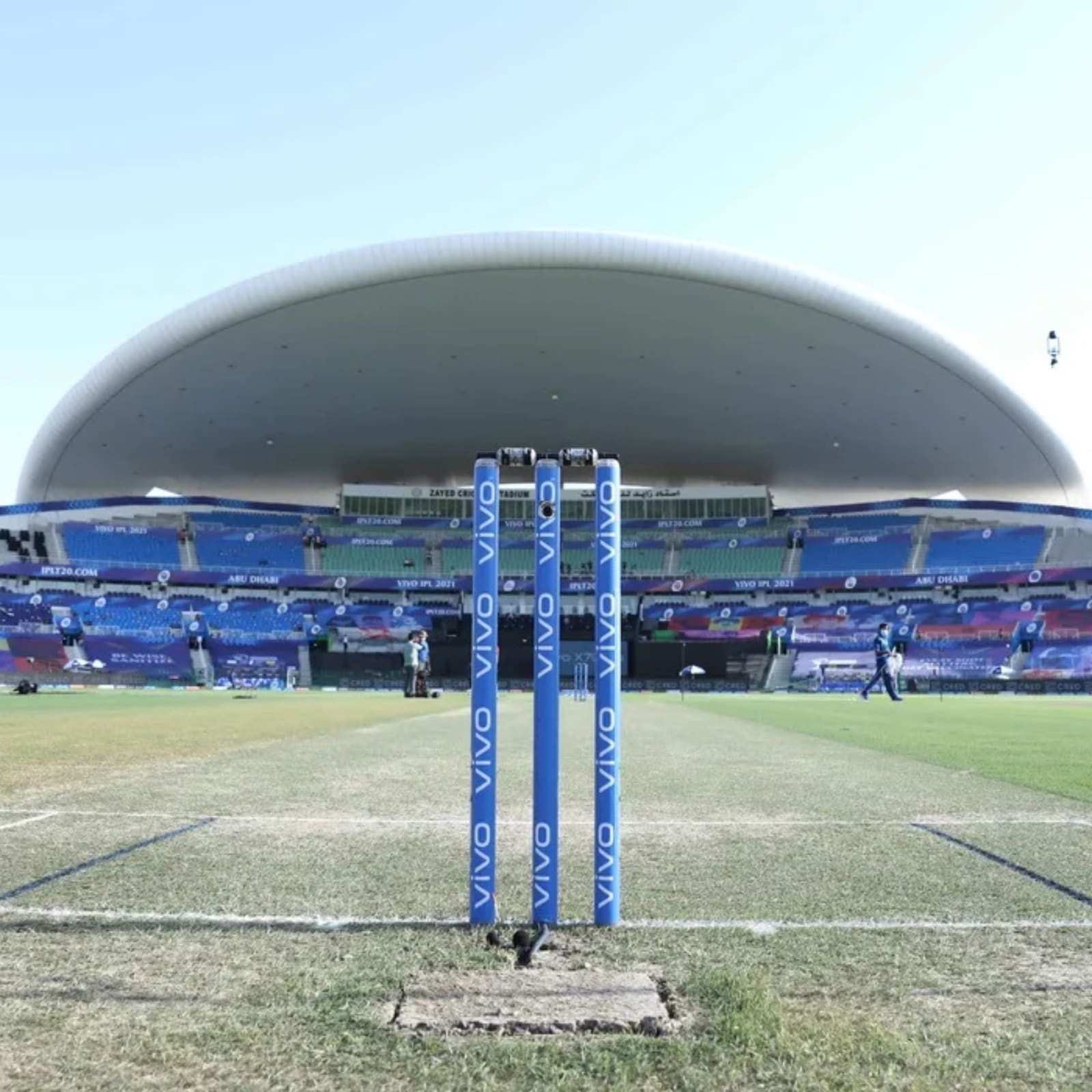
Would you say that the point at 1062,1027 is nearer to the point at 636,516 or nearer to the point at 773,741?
the point at 773,741

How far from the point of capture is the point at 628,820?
22.1 ft

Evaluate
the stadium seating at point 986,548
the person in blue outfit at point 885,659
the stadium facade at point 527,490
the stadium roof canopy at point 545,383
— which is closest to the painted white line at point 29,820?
the person in blue outfit at point 885,659

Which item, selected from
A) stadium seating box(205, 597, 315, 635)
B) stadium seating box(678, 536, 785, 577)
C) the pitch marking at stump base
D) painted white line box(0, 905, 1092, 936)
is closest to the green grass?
painted white line box(0, 905, 1092, 936)

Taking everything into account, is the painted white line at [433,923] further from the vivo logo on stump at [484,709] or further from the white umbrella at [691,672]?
the white umbrella at [691,672]

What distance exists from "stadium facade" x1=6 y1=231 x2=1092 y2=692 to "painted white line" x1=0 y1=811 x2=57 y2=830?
38.3 m

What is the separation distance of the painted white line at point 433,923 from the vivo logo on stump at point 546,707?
0.17m

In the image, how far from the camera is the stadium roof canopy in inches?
1715

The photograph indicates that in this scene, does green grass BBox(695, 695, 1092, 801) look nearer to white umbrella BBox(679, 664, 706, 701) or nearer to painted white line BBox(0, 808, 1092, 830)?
painted white line BBox(0, 808, 1092, 830)

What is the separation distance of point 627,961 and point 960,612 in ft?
207

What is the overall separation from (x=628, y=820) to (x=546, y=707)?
3.21 metres

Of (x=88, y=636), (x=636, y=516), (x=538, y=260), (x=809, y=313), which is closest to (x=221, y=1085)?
(x=538, y=260)

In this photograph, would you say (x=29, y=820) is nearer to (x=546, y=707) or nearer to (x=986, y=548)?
(x=546, y=707)

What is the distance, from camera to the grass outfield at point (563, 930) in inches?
96.5

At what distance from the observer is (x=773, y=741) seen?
47.9ft
